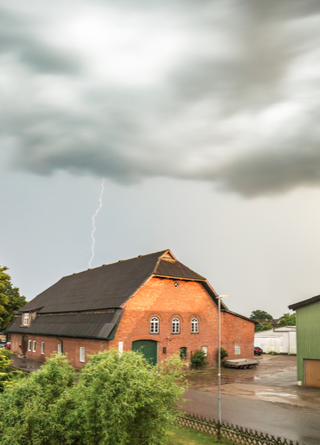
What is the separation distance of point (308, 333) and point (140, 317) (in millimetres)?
15021

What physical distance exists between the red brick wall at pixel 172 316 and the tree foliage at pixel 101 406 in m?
20.8

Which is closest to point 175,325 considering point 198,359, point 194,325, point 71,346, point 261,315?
point 194,325

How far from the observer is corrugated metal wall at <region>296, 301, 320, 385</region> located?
100 ft

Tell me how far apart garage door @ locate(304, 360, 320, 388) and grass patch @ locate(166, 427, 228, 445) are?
15387mm

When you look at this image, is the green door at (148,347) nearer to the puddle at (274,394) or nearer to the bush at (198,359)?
the bush at (198,359)

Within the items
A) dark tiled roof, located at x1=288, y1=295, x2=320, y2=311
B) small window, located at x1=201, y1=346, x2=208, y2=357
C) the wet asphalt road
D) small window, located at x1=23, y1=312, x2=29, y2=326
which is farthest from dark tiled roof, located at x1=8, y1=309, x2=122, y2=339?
dark tiled roof, located at x1=288, y1=295, x2=320, y2=311

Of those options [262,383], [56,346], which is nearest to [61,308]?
[56,346]

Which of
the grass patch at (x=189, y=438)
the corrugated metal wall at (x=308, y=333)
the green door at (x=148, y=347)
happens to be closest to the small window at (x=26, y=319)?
the green door at (x=148, y=347)

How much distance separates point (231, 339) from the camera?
4575cm

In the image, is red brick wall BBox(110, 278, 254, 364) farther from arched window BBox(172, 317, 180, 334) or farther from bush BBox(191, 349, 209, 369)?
bush BBox(191, 349, 209, 369)

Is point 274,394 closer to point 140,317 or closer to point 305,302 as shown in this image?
point 305,302

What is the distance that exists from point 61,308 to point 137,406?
3718 cm

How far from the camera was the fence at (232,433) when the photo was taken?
15.7 m

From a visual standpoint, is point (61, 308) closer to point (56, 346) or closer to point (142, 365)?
point (56, 346)
